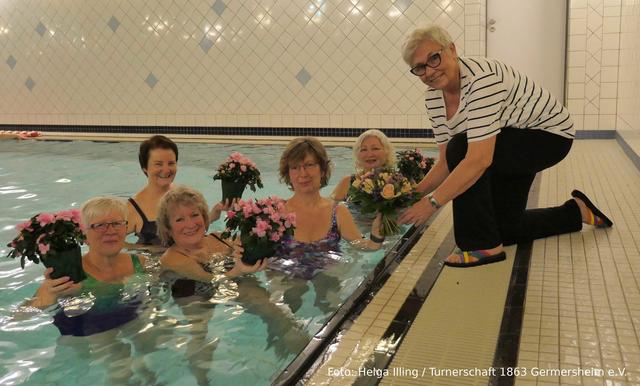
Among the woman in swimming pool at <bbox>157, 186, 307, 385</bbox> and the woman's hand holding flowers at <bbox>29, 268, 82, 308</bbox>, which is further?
the woman in swimming pool at <bbox>157, 186, 307, 385</bbox>

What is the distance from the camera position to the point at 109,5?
11.1 m

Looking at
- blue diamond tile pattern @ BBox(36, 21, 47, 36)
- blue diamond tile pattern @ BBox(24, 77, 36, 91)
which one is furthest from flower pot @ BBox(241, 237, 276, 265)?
blue diamond tile pattern @ BBox(24, 77, 36, 91)

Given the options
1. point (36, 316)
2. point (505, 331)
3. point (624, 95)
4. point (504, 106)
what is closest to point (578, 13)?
point (624, 95)

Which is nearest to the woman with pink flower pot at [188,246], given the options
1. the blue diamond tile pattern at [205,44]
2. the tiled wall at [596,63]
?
the tiled wall at [596,63]

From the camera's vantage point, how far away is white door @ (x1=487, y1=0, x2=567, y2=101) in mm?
8273

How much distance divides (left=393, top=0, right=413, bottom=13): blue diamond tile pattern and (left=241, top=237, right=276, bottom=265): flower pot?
7.03 metres

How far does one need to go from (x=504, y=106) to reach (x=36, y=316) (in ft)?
7.97

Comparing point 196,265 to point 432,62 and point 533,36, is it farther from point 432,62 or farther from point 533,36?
point 533,36

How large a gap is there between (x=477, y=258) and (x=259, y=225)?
1.09 meters

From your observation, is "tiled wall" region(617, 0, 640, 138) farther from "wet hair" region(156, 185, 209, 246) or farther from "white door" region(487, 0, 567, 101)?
"wet hair" region(156, 185, 209, 246)

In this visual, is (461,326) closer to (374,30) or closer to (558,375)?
(558,375)

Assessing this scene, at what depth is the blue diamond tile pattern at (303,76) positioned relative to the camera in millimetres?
9695

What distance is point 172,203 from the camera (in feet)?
9.53

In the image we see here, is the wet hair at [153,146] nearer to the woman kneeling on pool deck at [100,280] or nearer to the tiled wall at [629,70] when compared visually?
the woman kneeling on pool deck at [100,280]
